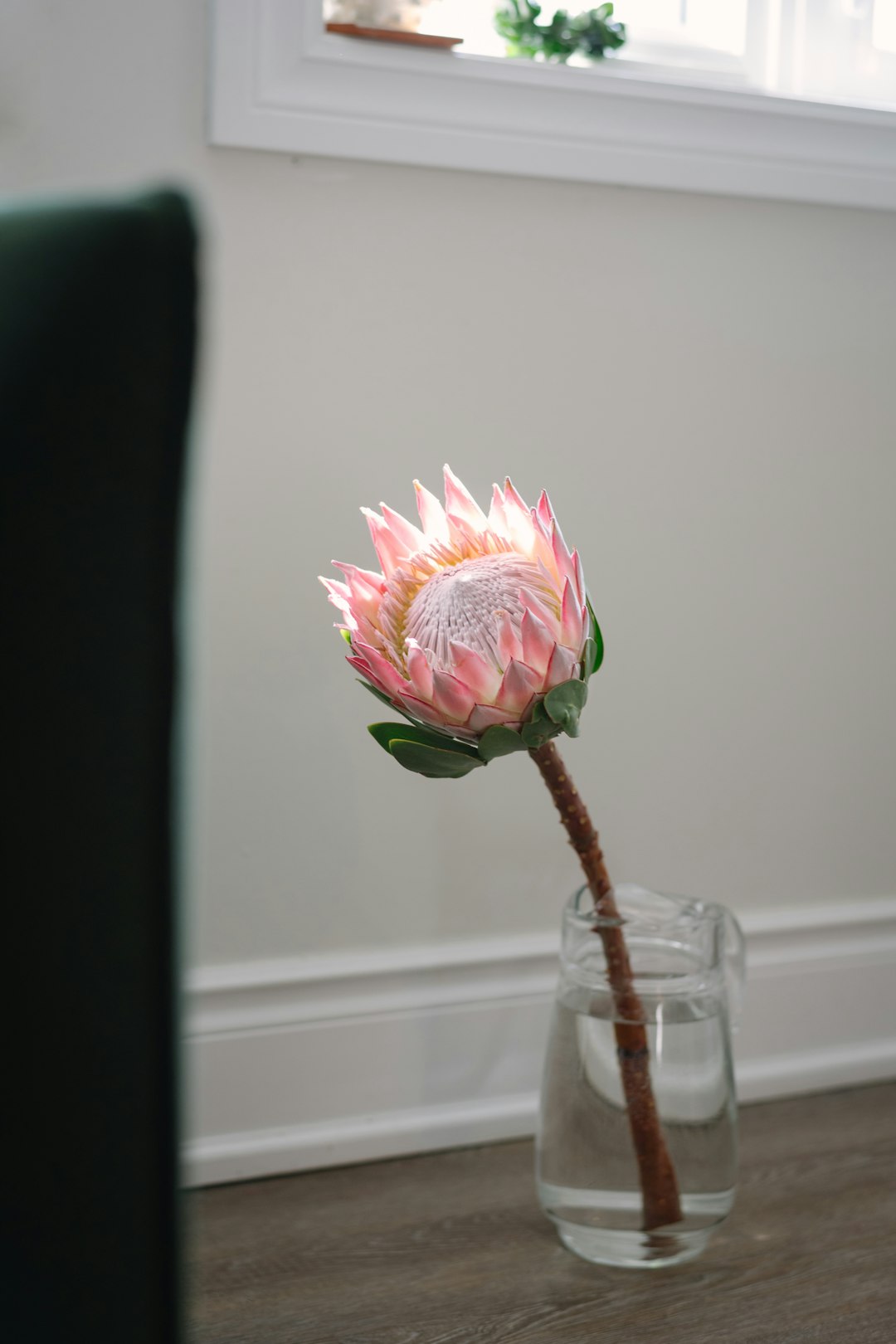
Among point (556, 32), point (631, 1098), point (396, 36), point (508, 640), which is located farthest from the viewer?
point (556, 32)

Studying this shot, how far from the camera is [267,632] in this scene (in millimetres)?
1066

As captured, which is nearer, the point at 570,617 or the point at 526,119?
the point at 570,617

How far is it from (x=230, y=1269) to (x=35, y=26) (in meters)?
1.02

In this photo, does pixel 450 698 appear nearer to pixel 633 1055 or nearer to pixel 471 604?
pixel 471 604

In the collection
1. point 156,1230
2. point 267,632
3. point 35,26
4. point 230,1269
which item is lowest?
point 230,1269

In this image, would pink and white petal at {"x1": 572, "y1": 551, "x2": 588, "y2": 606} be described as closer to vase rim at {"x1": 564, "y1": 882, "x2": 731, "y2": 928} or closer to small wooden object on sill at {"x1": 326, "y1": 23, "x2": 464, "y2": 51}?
vase rim at {"x1": 564, "y1": 882, "x2": 731, "y2": 928}

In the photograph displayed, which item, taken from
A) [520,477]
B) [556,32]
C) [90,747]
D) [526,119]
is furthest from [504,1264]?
[556,32]

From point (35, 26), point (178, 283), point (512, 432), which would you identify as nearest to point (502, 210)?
point (512, 432)

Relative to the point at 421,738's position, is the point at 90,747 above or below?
above

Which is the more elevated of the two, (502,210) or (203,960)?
(502,210)

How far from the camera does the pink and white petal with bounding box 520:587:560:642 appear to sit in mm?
688

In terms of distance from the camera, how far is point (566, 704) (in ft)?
2.31

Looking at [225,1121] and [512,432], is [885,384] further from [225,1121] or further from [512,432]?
[225,1121]

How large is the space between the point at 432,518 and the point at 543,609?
0.13 metres
